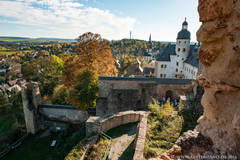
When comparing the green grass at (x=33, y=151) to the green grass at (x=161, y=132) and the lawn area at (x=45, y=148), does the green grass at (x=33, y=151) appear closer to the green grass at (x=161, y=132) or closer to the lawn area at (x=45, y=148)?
the lawn area at (x=45, y=148)

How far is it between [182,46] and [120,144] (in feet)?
79.7

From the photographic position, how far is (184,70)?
2750 cm

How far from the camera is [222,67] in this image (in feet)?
11.0

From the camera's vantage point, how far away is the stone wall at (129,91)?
14828mm

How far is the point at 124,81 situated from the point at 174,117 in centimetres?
743

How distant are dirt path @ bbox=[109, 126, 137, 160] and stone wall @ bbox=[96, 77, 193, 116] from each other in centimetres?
546

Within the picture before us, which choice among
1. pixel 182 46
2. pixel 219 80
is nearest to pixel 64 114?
pixel 219 80

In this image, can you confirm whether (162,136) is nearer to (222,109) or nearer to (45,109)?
(222,109)

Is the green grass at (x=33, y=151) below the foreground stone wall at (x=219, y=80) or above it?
below

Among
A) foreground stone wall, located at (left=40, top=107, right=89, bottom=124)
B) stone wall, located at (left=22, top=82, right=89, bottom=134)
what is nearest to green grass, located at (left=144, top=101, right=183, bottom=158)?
foreground stone wall, located at (left=40, top=107, right=89, bottom=124)

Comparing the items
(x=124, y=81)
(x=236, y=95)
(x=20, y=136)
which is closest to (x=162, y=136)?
(x=236, y=95)

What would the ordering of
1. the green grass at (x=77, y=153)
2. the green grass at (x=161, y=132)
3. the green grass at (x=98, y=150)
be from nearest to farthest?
1. the green grass at (x=161, y=132)
2. the green grass at (x=98, y=150)
3. the green grass at (x=77, y=153)

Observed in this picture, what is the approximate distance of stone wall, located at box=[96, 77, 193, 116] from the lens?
14828 mm

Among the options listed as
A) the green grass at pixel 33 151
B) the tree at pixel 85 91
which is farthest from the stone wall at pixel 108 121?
the green grass at pixel 33 151
